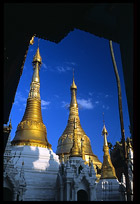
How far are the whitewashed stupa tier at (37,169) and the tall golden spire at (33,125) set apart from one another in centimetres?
85

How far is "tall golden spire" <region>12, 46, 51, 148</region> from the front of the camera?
1802cm

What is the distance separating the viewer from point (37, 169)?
15.5 metres

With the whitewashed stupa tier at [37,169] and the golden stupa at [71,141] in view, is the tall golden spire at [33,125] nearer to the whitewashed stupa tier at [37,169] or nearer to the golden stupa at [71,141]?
the whitewashed stupa tier at [37,169]

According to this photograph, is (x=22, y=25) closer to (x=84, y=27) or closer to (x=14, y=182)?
(x=84, y=27)

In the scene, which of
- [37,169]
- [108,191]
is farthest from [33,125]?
[108,191]

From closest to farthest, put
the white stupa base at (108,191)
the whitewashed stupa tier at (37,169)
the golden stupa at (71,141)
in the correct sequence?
the whitewashed stupa tier at (37,169)
the white stupa base at (108,191)
the golden stupa at (71,141)

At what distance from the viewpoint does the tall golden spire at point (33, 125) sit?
18016mm

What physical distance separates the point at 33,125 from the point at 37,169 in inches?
197

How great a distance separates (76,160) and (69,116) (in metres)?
14.5

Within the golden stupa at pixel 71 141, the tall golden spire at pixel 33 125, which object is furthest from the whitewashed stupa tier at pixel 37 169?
the golden stupa at pixel 71 141

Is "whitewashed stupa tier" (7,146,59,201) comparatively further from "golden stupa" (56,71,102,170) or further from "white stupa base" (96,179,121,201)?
"golden stupa" (56,71,102,170)

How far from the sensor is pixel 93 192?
42.8 ft

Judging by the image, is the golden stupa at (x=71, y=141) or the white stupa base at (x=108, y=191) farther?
the golden stupa at (x=71, y=141)

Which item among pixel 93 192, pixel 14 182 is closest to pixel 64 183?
pixel 93 192
